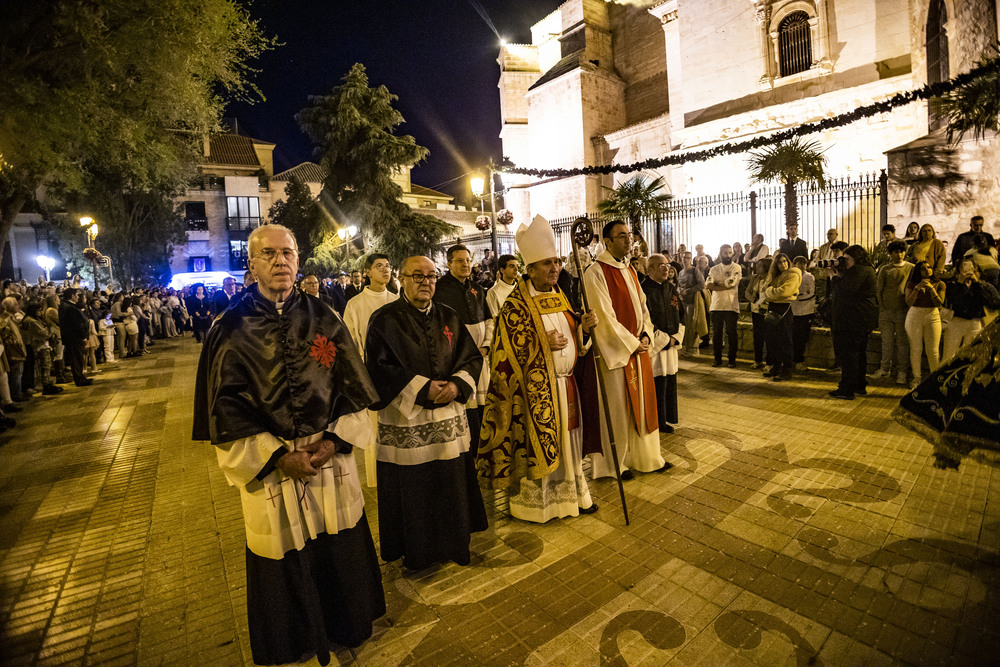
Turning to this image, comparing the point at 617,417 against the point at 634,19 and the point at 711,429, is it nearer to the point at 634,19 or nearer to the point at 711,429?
the point at 711,429

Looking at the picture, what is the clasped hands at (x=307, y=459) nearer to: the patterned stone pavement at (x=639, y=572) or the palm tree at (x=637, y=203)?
the patterned stone pavement at (x=639, y=572)

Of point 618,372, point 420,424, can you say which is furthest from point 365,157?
point 420,424

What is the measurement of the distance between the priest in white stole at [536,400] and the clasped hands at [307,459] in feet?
4.93

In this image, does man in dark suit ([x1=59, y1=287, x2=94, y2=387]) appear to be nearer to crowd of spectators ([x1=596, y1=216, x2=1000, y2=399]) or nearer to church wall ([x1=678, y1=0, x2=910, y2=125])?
crowd of spectators ([x1=596, y1=216, x2=1000, y2=399])

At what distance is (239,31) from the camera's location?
9898mm

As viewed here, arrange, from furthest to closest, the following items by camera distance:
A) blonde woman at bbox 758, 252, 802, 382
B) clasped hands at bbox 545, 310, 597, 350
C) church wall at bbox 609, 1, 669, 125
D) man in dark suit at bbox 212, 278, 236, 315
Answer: church wall at bbox 609, 1, 669, 125 → man in dark suit at bbox 212, 278, 236, 315 → blonde woman at bbox 758, 252, 802, 382 → clasped hands at bbox 545, 310, 597, 350

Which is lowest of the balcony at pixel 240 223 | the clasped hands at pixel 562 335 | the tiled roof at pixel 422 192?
the clasped hands at pixel 562 335

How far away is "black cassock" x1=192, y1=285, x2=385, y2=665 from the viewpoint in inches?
99.3

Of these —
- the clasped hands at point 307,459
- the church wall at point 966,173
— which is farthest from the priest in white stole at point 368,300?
the church wall at point 966,173

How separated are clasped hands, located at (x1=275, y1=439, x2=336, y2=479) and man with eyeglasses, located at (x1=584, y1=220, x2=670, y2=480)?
2475mm

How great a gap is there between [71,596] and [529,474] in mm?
3232

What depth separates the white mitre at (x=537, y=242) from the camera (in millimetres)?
4059

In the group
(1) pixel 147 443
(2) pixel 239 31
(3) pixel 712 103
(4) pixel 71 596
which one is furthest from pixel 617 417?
(3) pixel 712 103

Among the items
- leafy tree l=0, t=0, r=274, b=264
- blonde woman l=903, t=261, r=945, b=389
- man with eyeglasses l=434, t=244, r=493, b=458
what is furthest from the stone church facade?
leafy tree l=0, t=0, r=274, b=264
